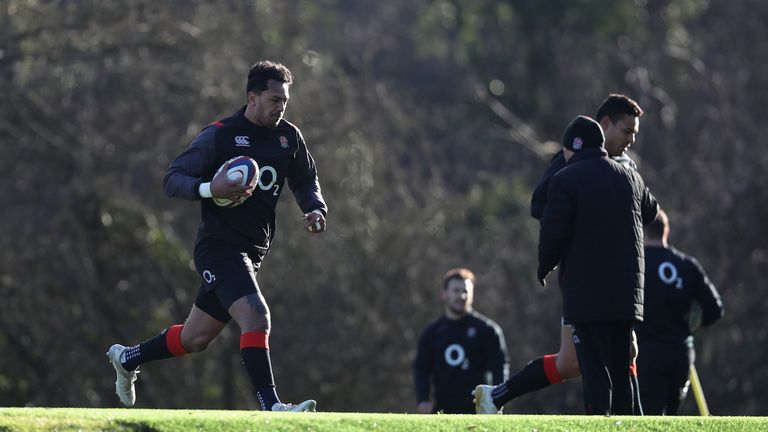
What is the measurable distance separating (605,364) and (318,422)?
2.08m

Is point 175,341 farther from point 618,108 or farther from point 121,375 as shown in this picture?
point 618,108

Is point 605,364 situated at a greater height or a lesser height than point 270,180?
lesser

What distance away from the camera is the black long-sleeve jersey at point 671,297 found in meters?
10.4

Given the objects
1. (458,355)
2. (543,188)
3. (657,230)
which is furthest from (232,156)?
(458,355)

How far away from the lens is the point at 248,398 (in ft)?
71.0

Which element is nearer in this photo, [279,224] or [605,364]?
[605,364]

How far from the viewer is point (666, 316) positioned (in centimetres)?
1050

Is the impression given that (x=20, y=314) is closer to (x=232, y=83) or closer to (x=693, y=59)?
(x=232, y=83)

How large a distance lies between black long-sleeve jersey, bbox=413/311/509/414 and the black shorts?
4.47m

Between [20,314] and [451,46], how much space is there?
15481 millimetres

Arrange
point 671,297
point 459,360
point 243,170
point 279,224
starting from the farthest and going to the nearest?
1. point 279,224
2. point 459,360
3. point 671,297
4. point 243,170

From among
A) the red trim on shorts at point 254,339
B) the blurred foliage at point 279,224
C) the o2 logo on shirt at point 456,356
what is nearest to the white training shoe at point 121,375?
the red trim on shorts at point 254,339

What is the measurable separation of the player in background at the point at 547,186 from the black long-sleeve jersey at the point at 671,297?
1460 mm

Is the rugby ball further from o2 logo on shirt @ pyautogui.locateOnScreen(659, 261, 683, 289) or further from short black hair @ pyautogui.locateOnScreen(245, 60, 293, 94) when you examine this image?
o2 logo on shirt @ pyautogui.locateOnScreen(659, 261, 683, 289)
